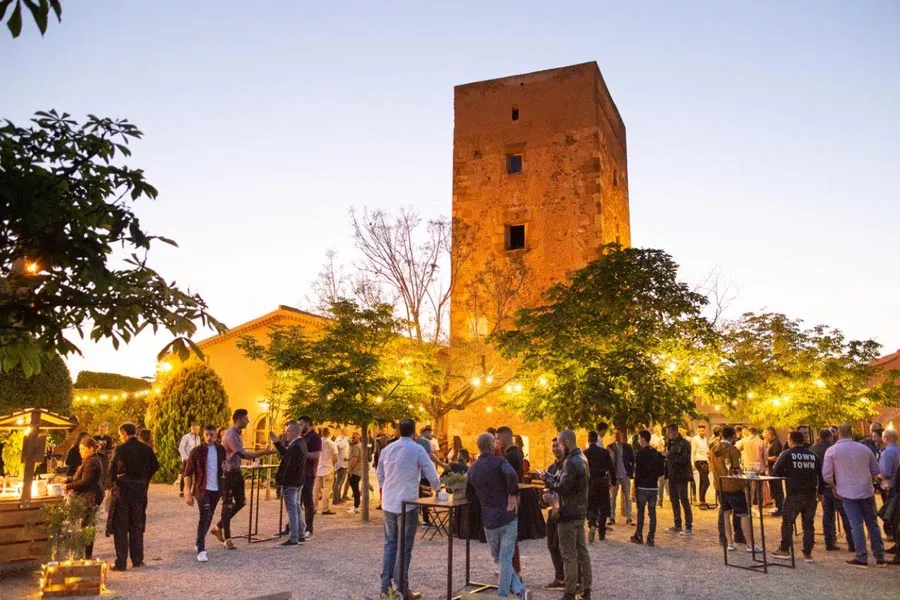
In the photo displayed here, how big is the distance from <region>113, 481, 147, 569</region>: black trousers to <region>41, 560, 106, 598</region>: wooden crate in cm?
109

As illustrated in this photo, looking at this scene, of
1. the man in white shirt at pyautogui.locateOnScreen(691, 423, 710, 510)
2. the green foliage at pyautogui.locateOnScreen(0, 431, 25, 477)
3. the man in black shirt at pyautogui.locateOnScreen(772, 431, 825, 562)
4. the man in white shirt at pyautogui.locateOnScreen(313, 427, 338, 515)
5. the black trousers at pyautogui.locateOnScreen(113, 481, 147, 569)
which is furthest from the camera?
the green foliage at pyautogui.locateOnScreen(0, 431, 25, 477)

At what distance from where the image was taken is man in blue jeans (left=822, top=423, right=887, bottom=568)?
375 inches

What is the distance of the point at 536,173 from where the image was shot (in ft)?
83.1

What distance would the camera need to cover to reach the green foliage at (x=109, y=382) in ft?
124

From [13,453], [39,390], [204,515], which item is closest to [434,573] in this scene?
[204,515]

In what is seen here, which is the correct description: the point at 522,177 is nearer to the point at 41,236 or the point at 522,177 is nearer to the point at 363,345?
the point at 363,345

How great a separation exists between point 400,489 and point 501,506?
1.17m

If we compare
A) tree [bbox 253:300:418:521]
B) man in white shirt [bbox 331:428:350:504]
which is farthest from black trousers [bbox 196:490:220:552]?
man in white shirt [bbox 331:428:350:504]

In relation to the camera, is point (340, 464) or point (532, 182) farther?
point (532, 182)

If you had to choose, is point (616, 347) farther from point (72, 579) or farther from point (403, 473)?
point (72, 579)

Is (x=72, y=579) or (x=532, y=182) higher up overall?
(x=532, y=182)

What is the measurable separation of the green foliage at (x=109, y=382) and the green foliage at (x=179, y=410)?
16.4m

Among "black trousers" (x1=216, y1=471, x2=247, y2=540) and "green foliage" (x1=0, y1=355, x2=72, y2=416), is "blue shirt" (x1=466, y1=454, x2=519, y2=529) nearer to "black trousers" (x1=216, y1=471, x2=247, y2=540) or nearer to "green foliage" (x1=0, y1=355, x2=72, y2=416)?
"black trousers" (x1=216, y1=471, x2=247, y2=540)

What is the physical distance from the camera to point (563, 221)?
24.5m
